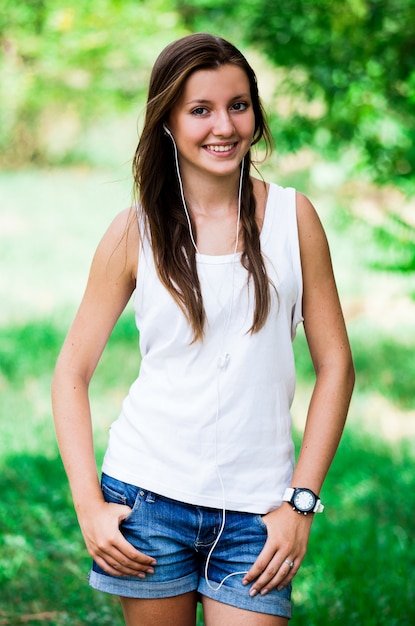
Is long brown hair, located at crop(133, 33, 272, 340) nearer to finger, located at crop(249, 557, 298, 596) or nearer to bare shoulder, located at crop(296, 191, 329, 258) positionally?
bare shoulder, located at crop(296, 191, 329, 258)

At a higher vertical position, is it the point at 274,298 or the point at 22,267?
the point at 274,298

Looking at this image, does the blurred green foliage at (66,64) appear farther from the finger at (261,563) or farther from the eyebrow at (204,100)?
the finger at (261,563)

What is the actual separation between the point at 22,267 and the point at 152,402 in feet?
28.5

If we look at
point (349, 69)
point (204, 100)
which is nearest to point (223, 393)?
point (204, 100)

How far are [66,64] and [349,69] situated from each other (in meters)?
11.0

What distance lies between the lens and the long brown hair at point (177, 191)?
7.20 feet

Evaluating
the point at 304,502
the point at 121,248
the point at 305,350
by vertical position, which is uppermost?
the point at 121,248

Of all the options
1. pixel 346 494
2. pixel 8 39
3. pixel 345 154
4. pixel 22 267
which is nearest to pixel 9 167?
pixel 8 39

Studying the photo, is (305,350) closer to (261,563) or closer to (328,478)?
(328,478)

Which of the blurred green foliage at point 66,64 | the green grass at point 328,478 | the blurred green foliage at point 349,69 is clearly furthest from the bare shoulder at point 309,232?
the blurred green foliage at point 66,64

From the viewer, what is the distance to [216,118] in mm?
2225

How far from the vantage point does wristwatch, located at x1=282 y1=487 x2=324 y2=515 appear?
85.4 inches

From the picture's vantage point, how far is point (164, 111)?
2.28 meters

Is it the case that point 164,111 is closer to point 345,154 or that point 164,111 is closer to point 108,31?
point 345,154
